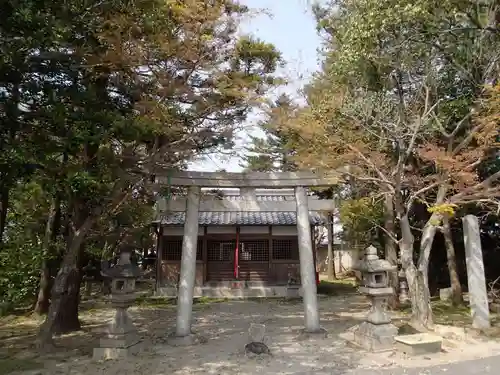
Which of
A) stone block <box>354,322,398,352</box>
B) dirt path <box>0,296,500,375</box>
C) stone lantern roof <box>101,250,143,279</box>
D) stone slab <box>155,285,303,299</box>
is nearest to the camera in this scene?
dirt path <box>0,296,500,375</box>

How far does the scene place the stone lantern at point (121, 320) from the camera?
26.7 feet

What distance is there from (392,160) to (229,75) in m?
5.16

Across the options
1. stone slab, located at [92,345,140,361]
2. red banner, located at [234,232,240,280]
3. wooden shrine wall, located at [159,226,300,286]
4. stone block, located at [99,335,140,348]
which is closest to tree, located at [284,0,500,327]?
stone block, located at [99,335,140,348]

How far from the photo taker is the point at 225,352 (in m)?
8.66

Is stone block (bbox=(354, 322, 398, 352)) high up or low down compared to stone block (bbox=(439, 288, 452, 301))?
down

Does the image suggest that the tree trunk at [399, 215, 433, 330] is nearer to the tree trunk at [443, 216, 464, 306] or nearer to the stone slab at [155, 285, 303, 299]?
the tree trunk at [443, 216, 464, 306]

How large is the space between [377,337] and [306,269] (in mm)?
2445

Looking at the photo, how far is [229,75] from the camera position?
32.1 ft

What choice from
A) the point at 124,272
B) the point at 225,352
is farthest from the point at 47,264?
the point at 225,352

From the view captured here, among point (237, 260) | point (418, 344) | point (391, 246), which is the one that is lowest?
point (418, 344)

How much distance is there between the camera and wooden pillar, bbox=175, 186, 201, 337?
9628mm

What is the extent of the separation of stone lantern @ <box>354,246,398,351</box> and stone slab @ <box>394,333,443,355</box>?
300mm

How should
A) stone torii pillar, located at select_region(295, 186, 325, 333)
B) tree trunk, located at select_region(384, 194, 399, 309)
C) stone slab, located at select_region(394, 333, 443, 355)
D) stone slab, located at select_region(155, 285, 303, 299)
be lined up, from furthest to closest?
stone slab, located at select_region(155, 285, 303, 299) → tree trunk, located at select_region(384, 194, 399, 309) → stone torii pillar, located at select_region(295, 186, 325, 333) → stone slab, located at select_region(394, 333, 443, 355)

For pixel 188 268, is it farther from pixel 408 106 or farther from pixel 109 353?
pixel 408 106
